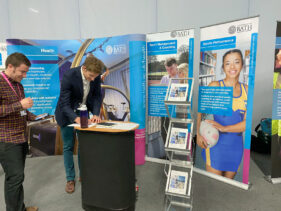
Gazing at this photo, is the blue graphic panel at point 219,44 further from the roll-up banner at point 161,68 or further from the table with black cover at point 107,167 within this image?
the table with black cover at point 107,167

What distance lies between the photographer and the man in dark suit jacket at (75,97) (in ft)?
5.66

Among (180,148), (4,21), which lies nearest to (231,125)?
(180,148)

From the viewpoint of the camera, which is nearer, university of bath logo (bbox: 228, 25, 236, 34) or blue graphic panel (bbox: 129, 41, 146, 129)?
university of bath logo (bbox: 228, 25, 236, 34)

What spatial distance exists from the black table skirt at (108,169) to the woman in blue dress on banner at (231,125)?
3.98 feet

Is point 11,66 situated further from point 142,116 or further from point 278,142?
point 278,142

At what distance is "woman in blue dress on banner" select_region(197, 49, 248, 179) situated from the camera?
212 centimetres

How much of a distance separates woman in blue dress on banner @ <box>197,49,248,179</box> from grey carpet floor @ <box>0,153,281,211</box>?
0.78 feet

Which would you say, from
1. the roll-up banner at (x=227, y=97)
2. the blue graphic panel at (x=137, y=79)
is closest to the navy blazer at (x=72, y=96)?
the blue graphic panel at (x=137, y=79)

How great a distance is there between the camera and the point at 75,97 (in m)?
1.98

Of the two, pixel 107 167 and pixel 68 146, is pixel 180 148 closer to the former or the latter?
pixel 107 167

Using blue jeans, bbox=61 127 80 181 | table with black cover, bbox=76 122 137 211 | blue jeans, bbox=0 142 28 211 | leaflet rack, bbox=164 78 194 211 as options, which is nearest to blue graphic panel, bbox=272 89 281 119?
leaflet rack, bbox=164 78 194 211

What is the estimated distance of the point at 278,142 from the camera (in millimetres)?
2295

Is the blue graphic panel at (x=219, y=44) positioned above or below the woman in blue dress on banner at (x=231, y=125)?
above

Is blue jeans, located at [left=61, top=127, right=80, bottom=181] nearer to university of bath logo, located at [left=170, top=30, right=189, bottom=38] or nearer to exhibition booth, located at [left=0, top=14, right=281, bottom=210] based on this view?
exhibition booth, located at [left=0, top=14, right=281, bottom=210]
